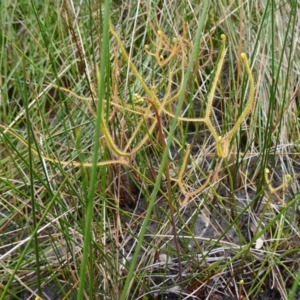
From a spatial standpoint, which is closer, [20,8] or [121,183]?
[121,183]

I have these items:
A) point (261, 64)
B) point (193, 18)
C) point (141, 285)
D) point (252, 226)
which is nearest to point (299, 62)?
point (261, 64)

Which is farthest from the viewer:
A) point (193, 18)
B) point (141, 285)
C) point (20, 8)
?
point (20, 8)

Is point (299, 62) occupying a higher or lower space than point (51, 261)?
higher

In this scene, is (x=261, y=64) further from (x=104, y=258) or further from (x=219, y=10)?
(x=104, y=258)

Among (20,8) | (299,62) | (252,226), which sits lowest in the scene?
(252,226)

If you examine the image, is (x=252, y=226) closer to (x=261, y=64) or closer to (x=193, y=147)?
(x=193, y=147)

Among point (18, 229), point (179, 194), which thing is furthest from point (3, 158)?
point (179, 194)

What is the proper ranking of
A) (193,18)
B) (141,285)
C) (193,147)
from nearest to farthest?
(141,285) < (193,147) < (193,18)
